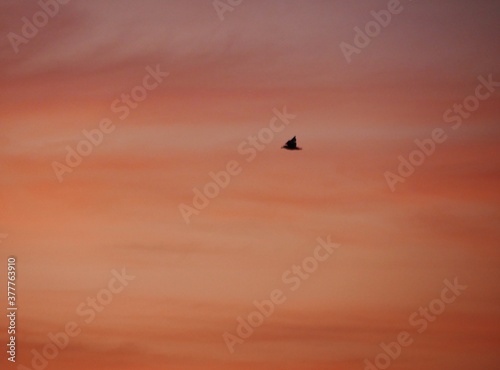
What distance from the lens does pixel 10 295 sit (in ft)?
283

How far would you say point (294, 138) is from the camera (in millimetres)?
87875

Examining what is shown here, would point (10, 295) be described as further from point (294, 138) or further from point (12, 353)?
point (294, 138)

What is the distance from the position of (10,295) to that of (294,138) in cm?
2079

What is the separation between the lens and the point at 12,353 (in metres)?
86.3

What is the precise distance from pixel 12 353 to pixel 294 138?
22.7 m

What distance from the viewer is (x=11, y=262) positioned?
8656 cm

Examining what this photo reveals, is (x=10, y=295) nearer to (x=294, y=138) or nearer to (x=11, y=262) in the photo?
(x=11, y=262)

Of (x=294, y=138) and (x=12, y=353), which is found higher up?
(x=294, y=138)

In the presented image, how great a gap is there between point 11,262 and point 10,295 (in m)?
2.12

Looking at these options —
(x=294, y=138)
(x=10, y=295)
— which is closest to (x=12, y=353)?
(x=10, y=295)

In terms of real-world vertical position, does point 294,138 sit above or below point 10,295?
above

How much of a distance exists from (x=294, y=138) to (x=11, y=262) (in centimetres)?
1985

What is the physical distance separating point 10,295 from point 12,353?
12.2 feet

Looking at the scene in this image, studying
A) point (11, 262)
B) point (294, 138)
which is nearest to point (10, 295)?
point (11, 262)
